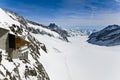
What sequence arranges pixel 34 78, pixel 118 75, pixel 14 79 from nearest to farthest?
pixel 14 79 → pixel 34 78 → pixel 118 75

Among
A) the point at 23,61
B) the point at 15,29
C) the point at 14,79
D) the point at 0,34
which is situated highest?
the point at 15,29

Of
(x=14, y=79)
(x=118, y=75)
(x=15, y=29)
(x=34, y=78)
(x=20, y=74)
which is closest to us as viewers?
(x=14, y=79)

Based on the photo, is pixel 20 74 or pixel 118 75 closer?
pixel 20 74

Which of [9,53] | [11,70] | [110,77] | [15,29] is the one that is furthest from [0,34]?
[110,77]

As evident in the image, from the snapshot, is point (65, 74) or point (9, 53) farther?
point (65, 74)

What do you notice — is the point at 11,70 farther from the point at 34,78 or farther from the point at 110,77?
the point at 110,77

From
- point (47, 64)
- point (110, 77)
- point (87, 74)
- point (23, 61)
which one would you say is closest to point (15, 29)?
point (47, 64)

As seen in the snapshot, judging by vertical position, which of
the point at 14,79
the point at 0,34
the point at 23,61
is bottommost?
the point at 14,79

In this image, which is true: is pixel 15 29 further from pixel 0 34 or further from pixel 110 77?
pixel 110 77

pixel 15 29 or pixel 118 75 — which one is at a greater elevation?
pixel 15 29
